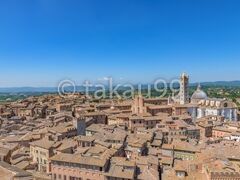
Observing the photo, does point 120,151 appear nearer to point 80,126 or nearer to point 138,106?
point 80,126

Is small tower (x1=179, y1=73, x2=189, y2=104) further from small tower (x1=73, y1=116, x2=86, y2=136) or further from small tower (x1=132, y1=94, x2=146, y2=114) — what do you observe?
small tower (x1=73, y1=116, x2=86, y2=136)

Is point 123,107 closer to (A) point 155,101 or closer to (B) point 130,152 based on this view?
(A) point 155,101

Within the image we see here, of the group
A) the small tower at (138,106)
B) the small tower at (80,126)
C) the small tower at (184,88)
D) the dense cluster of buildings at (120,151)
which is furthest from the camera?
the small tower at (184,88)

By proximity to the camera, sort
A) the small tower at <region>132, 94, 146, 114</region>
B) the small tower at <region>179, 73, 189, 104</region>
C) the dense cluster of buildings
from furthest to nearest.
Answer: the small tower at <region>179, 73, 189, 104</region> < the small tower at <region>132, 94, 146, 114</region> < the dense cluster of buildings

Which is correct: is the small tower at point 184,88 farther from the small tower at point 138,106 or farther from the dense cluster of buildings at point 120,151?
the dense cluster of buildings at point 120,151

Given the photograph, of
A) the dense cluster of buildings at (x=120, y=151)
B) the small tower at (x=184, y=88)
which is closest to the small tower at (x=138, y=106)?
the dense cluster of buildings at (x=120, y=151)

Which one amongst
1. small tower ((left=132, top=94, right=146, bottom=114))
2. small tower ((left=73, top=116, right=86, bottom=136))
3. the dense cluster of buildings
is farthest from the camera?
small tower ((left=132, top=94, right=146, bottom=114))

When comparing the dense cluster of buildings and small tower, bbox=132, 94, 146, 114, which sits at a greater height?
small tower, bbox=132, 94, 146, 114

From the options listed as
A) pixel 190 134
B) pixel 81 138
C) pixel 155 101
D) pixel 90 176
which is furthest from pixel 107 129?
pixel 155 101

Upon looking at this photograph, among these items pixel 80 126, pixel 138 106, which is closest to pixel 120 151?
pixel 80 126

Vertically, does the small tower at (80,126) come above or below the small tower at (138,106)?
below

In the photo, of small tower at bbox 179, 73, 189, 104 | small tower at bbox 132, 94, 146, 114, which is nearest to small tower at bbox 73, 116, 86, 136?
small tower at bbox 132, 94, 146, 114
